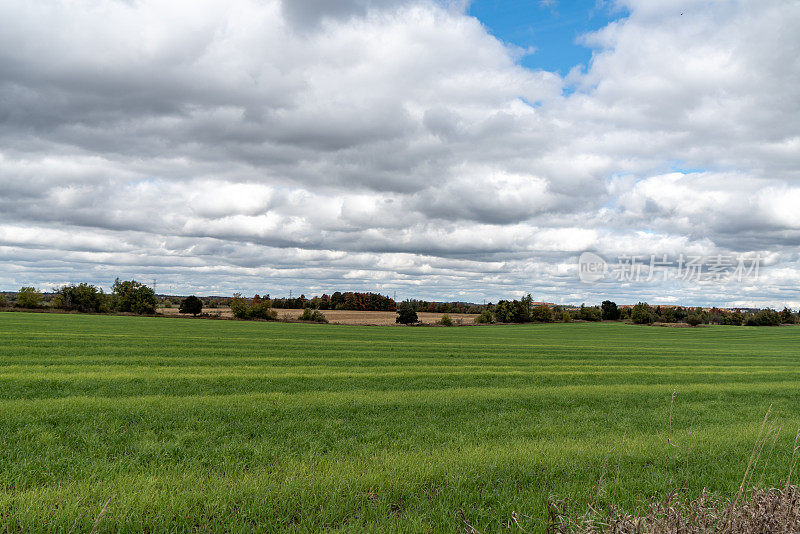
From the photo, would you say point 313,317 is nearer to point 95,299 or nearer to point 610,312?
point 95,299

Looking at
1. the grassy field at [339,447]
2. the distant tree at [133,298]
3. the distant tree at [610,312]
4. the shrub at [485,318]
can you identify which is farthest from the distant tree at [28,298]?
the distant tree at [610,312]

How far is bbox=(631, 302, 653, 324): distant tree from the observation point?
121 metres

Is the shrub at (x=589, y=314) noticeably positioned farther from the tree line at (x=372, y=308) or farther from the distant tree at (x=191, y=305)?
the distant tree at (x=191, y=305)

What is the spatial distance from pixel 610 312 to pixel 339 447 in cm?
14234

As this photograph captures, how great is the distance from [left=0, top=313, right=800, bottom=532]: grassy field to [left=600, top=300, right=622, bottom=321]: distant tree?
123592 millimetres

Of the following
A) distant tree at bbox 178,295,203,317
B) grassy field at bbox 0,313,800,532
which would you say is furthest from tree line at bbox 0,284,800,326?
grassy field at bbox 0,313,800,532

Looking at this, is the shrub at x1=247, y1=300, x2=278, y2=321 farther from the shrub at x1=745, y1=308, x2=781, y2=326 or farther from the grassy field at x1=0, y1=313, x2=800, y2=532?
the shrub at x1=745, y1=308, x2=781, y2=326

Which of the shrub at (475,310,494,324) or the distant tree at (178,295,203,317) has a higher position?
the distant tree at (178,295,203,317)

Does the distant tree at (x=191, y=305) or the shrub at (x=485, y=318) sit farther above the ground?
the distant tree at (x=191, y=305)

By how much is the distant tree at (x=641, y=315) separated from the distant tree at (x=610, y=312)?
10.7m

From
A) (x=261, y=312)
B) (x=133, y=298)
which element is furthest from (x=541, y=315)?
(x=133, y=298)

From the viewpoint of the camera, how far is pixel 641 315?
121375mm

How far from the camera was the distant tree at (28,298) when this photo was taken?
85.6 meters

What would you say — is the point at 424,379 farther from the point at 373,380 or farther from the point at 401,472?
the point at 401,472
